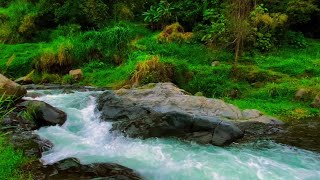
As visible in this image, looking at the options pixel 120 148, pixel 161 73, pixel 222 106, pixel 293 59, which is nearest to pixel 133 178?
pixel 120 148

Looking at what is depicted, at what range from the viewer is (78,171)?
7.88m

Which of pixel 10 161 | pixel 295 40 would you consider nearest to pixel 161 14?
pixel 295 40

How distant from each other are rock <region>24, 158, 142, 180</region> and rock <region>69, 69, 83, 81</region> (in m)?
8.95

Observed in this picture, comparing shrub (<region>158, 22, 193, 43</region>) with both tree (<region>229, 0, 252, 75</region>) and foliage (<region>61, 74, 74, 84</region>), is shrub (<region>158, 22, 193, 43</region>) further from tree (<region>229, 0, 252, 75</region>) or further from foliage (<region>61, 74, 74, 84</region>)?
foliage (<region>61, 74, 74, 84</region>)

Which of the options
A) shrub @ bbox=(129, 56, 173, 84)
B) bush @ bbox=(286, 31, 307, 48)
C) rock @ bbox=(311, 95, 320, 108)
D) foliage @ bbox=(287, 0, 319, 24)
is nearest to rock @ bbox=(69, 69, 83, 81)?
shrub @ bbox=(129, 56, 173, 84)

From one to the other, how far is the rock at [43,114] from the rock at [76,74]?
5772 mm

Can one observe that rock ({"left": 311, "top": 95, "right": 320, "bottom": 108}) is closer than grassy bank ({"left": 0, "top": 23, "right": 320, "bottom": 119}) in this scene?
Yes

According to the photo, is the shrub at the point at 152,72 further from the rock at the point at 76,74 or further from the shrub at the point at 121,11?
the shrub at the point at 121,11

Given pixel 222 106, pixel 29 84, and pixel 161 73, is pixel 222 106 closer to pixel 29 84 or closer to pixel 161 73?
Answer: pixel 161 73

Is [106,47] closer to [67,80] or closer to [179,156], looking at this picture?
[67,80]

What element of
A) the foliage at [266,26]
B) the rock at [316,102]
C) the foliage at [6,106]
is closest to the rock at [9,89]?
the foliage at [6,106]

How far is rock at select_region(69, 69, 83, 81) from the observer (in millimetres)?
17000

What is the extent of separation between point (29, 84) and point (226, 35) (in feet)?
27.3

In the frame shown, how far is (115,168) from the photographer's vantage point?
317 inches
